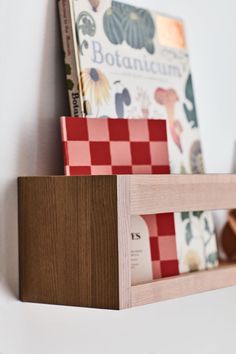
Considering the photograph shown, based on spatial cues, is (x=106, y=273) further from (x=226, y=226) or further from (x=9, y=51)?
(x=226, y=226)

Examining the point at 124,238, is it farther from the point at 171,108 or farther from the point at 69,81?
the point at 171,108

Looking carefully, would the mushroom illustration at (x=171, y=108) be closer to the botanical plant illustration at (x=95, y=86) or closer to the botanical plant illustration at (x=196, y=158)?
the botanical plant illustration at (x=196, y=158)

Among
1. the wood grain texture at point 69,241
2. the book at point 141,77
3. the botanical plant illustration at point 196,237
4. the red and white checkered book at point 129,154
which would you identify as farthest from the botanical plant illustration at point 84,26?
the botanical plant illustration at point 196,237

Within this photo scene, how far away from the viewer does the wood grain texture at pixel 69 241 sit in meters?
1.01

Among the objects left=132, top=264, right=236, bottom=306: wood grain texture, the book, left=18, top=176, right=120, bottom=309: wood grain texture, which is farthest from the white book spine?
left=132, top=264, right=236, bottom=306: wood grain texture

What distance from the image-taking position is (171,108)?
135 cm

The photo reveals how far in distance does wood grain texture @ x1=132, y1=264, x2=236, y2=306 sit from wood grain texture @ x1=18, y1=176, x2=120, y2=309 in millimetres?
61

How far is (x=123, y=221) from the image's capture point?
102cm

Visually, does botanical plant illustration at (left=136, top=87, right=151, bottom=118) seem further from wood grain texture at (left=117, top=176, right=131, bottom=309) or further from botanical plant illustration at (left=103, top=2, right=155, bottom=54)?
wood grain texture at (left=117, top=176, right=131, bottom=309)

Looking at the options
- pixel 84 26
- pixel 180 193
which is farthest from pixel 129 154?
pixel 84 26

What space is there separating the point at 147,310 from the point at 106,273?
1.11ft

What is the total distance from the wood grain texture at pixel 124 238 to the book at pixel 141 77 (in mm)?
185

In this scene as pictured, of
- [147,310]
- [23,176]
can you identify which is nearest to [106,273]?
[23,176]

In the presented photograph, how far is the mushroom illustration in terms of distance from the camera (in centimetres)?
133
